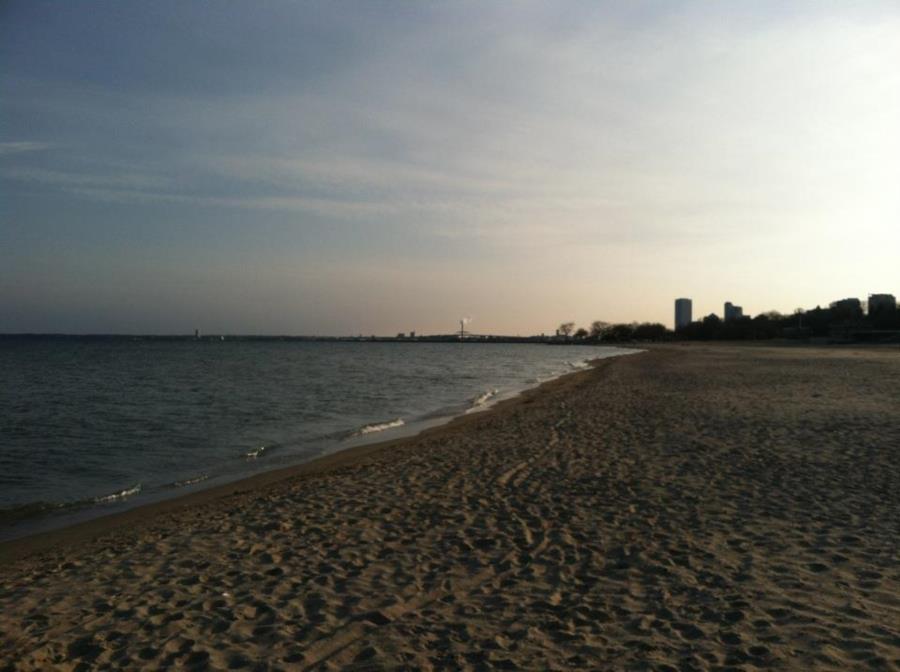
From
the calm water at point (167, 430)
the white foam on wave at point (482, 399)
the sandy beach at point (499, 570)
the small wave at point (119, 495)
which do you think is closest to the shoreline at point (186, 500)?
the sandy beach at point (499, 570)

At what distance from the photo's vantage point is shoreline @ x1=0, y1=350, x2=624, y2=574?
9393 mm

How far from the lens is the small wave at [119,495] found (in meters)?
12.3

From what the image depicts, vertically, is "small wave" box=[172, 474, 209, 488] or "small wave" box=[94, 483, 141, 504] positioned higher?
"small wave" box=[94, 483, 141, 504]

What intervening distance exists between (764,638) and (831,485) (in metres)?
5.96

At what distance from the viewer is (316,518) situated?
9344mm

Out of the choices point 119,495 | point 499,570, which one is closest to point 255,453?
point 119,495

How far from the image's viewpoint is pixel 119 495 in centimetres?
1272

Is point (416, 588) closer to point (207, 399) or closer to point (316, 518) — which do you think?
point (316, 518)

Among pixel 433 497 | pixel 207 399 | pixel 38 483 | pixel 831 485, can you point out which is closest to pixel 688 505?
pixel 831 485

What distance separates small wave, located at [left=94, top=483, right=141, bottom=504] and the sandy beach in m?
1.49

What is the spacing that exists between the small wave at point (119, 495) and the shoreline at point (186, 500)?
93 cm

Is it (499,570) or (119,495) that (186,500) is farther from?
(499,570)

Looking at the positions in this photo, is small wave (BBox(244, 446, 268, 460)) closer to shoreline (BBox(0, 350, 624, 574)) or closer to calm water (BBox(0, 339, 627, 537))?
calm water (BBox(0, 339, 627, 537))

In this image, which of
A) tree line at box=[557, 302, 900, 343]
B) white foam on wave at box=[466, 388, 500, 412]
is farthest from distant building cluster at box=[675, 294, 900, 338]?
white foam on wave at box=[466, 388, 500, 412]
